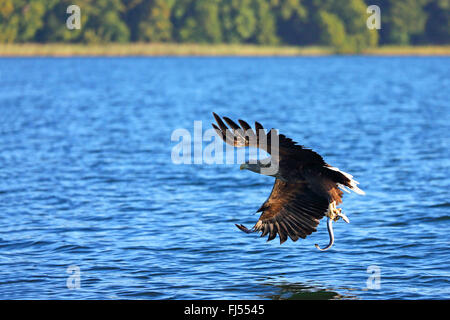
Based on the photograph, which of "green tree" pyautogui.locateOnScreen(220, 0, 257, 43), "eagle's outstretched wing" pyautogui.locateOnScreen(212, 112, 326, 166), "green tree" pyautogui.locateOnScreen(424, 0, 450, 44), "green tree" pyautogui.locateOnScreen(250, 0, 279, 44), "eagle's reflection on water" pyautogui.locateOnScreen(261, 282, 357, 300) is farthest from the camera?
"green tree" pyautogui.locateOnScreen(424, 0, 450, 44)

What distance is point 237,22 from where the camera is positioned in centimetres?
9769

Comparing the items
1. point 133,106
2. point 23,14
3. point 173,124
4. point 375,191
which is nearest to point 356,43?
point 23,14

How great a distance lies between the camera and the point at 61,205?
15.7 metres

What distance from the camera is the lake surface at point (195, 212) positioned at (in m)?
10.8

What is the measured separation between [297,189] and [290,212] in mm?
402

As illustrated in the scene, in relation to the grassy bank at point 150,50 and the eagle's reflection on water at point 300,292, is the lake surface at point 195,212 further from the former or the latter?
the grassy bank at point 150,50

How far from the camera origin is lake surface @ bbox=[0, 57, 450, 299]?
10.8m

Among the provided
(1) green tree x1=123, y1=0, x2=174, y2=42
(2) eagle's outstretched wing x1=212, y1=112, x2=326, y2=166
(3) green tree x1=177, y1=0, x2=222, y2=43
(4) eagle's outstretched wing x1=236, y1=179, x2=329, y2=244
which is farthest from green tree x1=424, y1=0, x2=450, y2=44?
(2) eagle's outstretched wing x1=212, y1=112, x2=326, y2=166

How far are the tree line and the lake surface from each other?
53.4 metres

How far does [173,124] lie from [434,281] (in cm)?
2238

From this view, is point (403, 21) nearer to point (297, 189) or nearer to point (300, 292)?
point (297, 189)

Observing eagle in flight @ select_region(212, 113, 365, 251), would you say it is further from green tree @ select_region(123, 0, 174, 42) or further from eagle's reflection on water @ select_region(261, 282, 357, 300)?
green tree @ select_region(123, 0, 174, 42)

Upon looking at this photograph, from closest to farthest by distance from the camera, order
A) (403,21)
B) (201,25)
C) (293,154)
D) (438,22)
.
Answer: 1. (293,154)
2. (201,25)
3. (403,21)
4. (438,22)

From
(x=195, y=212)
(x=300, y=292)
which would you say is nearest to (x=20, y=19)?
(x=195, y=212)
